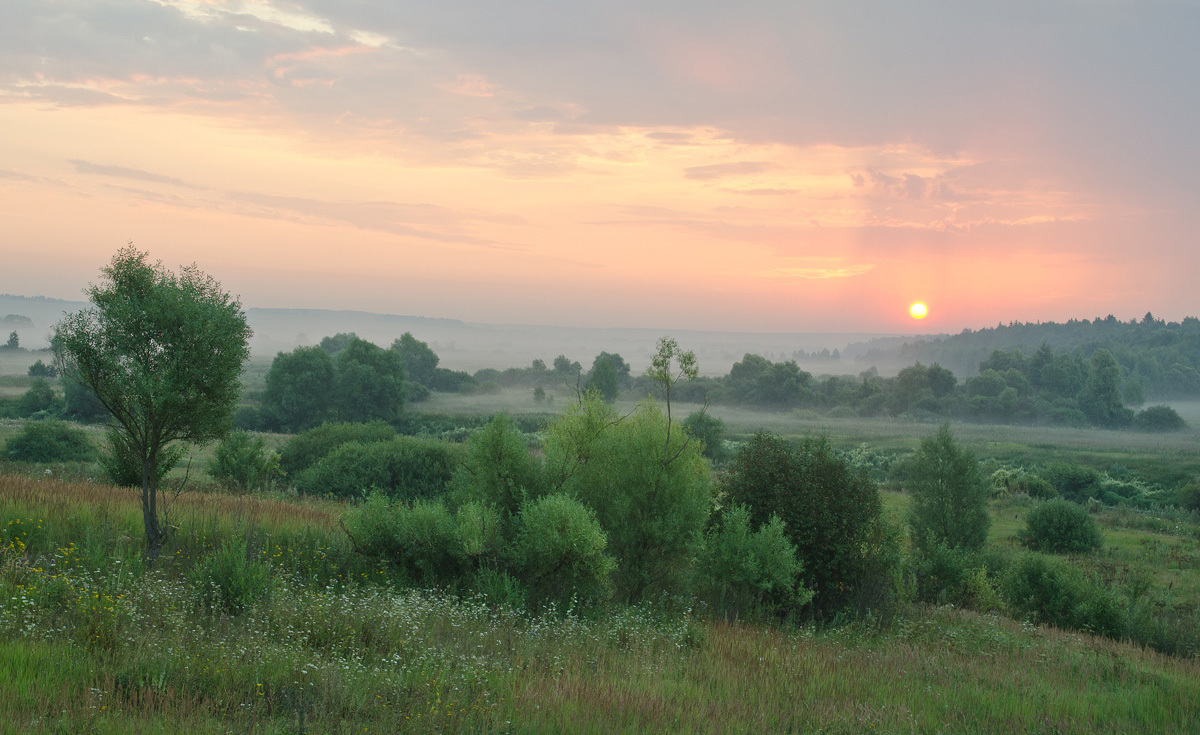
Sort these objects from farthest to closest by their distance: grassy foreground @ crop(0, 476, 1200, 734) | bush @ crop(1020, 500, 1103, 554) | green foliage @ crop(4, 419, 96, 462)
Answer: green foliage @ crop(4, 419, 96, 462)
bush @ crop(1020, 500, 1103, 554)
grassy foreground @ crop(0, 476, 1200, 734)

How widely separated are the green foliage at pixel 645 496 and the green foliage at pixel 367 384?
65692mm

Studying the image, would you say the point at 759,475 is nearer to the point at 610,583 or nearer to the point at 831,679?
the point at 610,583

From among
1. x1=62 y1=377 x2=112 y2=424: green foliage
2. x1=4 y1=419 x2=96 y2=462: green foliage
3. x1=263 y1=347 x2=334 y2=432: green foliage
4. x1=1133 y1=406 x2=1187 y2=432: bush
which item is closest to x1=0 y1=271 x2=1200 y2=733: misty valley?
x1=4 y1=419 x2=96 y2=462: green foliage

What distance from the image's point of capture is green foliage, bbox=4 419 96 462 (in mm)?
35250

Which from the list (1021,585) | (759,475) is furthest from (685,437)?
(1021,585)

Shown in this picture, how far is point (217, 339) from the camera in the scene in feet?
40.8

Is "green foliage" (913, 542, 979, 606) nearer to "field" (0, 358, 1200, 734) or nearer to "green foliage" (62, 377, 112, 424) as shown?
"field" (0, 358, 1200, 734)

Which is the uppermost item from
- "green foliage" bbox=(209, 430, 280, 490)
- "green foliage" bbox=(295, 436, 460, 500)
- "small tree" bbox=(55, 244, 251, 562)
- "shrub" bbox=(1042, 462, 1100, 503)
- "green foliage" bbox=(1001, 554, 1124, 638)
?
"small tree" bbox=(55, 244, 251, 562)

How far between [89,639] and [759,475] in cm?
1368

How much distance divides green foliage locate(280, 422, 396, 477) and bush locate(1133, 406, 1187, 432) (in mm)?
137421

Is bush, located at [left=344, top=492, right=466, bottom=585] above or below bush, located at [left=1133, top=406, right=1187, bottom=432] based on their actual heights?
above

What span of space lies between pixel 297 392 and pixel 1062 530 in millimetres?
69503

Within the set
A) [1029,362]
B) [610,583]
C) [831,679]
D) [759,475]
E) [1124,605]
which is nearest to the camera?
[831,679]

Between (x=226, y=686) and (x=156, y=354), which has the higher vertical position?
(x=156, y=354)
